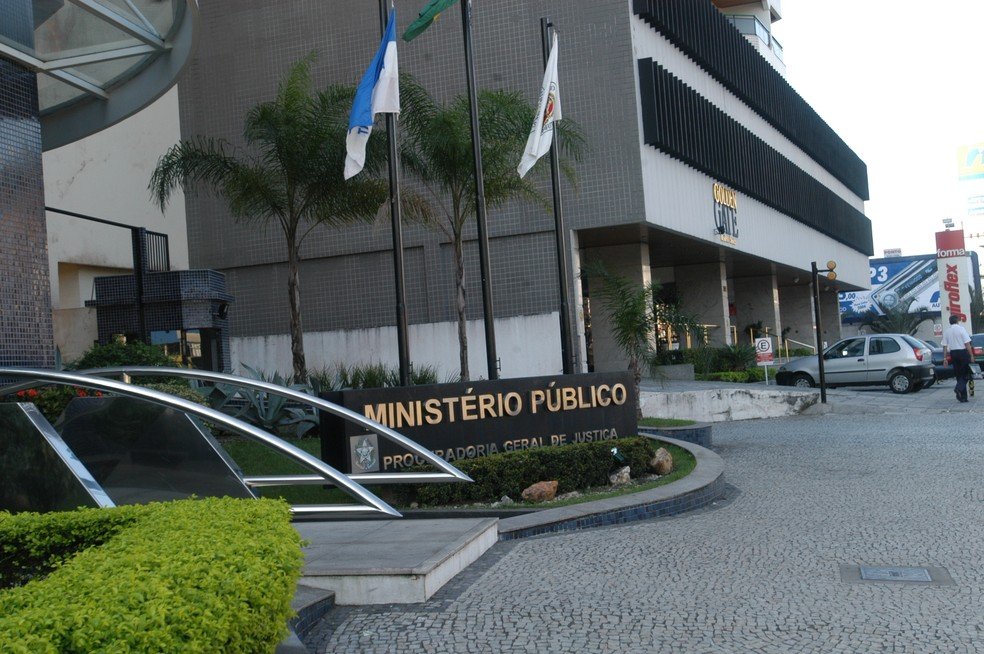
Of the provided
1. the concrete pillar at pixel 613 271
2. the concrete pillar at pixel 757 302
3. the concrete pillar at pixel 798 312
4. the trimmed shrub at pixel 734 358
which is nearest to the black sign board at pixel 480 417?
the concrete pillar at pixel 613 271

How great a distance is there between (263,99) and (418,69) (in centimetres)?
489

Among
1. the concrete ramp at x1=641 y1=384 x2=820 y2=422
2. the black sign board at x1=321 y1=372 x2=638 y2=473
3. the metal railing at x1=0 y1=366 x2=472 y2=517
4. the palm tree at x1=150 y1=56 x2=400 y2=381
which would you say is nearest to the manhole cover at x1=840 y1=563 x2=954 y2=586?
the metal railing at x1=0 y1=366 x2=472 y2=517

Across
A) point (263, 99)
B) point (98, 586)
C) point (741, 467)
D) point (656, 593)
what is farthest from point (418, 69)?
point (98, 586)

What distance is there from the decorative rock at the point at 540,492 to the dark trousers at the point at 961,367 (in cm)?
1452

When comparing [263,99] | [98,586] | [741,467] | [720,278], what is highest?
[263,99]

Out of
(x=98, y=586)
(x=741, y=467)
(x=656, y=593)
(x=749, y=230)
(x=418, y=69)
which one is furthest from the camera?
(x=749, y=230)

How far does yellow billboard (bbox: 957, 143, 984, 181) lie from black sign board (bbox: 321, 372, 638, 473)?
117250mm

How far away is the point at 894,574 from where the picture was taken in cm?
686

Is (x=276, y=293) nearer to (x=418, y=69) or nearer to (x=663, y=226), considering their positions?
(x=418, y=69)

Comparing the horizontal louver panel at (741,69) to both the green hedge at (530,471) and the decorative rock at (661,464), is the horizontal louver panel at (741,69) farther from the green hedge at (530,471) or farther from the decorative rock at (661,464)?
the green hedge at (530,471)

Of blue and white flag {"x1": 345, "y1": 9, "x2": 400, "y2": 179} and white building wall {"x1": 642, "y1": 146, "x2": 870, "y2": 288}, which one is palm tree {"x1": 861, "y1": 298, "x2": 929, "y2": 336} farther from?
blue and white flag {"x1": 345, "y1": 9, "x2": 400, "y2": 179}

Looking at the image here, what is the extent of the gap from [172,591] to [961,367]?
69.9ft

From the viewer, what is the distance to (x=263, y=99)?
29.5 metres

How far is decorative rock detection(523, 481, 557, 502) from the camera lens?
399 inches
